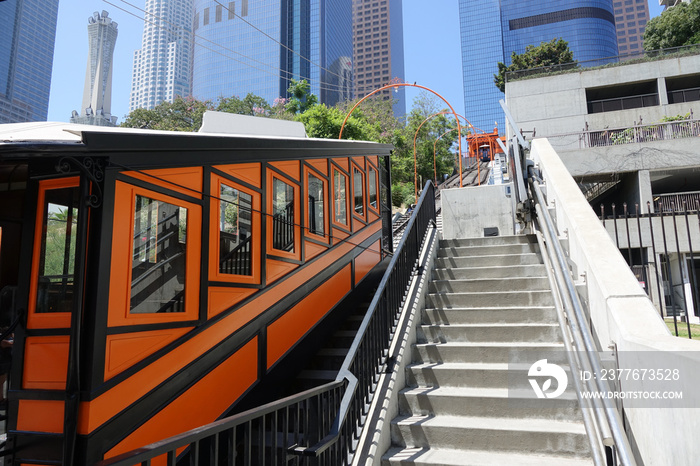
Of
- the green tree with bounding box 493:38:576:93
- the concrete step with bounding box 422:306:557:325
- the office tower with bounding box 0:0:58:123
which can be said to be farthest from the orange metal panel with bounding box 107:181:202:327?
the office tower with bounding box 0:0:58:123

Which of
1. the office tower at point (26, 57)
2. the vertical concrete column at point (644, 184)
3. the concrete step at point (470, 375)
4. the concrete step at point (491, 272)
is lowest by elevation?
the concrete step at point (470, 375)

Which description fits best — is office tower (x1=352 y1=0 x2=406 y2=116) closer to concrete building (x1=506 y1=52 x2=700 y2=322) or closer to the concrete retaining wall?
concrete building (x1=506 y1=52 x2=700 y2=322)

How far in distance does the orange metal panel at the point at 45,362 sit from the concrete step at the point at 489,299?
4075 millimetres

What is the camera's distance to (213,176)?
430 cm

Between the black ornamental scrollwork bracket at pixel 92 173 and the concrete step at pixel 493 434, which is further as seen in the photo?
the concrete step at pixel 493 434

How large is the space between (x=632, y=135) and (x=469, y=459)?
22.3m

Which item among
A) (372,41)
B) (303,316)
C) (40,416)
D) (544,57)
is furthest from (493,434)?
(372,41)

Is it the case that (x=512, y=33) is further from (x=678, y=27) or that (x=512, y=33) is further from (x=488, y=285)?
(x=488, y=285)

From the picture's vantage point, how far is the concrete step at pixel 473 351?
4.50 meters

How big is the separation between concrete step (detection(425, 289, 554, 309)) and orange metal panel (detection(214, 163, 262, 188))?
2713 millimetres

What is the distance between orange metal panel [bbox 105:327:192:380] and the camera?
3.09 m

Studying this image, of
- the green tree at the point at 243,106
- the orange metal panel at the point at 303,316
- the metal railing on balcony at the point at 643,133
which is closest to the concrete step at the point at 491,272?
the orange metal panel at the point at 303,316

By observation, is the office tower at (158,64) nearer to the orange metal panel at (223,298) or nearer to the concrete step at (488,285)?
the concrete step at (488,285)

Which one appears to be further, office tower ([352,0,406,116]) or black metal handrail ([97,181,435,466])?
office tower ([352,0,406,116])
